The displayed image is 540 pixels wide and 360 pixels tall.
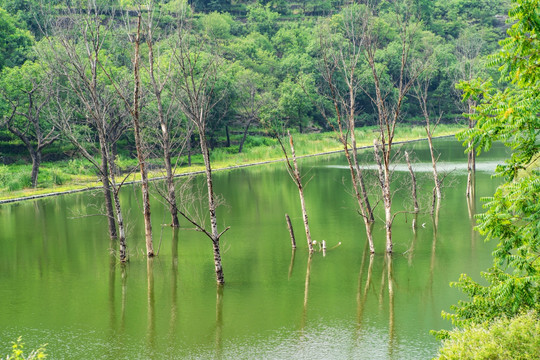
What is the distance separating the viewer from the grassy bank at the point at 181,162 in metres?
45.9

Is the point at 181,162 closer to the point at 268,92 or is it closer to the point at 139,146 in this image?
the point at 268,92

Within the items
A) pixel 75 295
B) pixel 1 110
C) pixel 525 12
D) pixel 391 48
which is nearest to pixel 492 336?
pixel 525 12

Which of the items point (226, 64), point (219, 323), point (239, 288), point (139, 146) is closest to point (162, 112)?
point (139, 146)

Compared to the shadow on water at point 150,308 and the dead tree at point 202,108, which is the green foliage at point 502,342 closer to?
the shadow on water at point 150,308

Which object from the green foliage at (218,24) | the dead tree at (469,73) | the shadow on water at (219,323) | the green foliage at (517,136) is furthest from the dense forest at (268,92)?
the shadow on water at (219,323)

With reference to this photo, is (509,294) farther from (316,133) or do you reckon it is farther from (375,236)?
(316,133)

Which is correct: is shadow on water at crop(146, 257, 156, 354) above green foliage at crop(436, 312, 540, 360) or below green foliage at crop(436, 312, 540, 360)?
below

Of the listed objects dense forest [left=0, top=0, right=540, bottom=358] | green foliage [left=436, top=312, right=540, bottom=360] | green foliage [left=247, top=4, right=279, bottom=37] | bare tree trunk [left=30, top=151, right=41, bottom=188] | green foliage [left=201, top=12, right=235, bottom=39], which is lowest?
green foliage [left=436, top=312, right=540, bottom=360]

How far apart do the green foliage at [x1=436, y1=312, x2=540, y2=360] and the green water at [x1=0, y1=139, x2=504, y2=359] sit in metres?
4.35

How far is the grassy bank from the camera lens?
1809 inches

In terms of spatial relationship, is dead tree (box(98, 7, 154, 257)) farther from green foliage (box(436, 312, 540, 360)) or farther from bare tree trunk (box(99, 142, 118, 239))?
green foliage (box(436, 312, 540, 360))

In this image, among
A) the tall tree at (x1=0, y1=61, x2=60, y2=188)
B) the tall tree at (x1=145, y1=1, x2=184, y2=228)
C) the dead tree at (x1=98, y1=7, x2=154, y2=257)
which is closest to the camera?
the dead tree at (x1=98, y1=7, x2=154, y2=257)

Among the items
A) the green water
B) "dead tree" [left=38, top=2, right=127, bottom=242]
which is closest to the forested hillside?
"dead tree" [left=38, top=2, right=127, bottom=242]

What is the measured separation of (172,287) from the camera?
2225 centimetres
